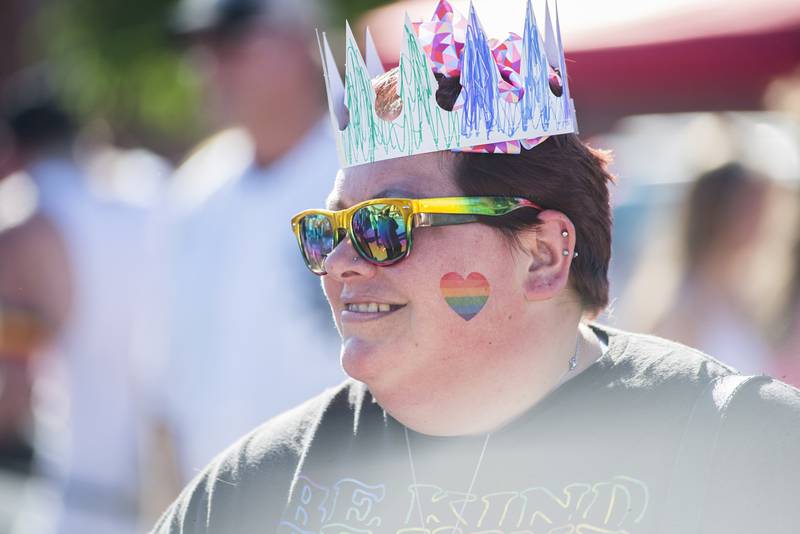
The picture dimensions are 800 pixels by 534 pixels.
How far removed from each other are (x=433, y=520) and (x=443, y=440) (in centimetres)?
16

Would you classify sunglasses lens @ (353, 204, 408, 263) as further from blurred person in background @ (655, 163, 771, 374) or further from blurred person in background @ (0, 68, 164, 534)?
blurred person in background @ (0, 68, 164, 534)

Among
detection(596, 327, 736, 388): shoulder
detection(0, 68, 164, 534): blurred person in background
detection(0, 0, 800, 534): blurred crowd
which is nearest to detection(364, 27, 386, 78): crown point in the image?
detection(596, 327, 736, 388): shoulder

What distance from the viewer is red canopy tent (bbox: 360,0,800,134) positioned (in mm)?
4828

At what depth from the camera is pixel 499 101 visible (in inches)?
91.6

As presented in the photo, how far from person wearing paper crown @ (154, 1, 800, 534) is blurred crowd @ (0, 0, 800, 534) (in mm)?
683

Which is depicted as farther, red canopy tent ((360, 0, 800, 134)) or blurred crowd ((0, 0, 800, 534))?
red canopy tent ((360, 0, 800, 134))

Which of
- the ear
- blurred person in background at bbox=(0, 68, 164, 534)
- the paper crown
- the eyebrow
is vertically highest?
the paper crown

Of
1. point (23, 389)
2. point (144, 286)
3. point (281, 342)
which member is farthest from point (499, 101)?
point (23, 389)

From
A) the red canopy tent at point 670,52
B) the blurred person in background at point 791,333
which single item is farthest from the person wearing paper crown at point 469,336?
the red canopy tent at point 670,52

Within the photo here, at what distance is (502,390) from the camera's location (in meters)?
2.31

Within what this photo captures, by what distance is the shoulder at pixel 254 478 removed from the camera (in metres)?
2.42

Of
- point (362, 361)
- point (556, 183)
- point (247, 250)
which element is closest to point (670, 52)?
point (247, 250)

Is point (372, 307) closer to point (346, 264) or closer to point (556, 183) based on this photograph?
point (346, 264)

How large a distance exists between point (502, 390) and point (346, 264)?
0.38m
